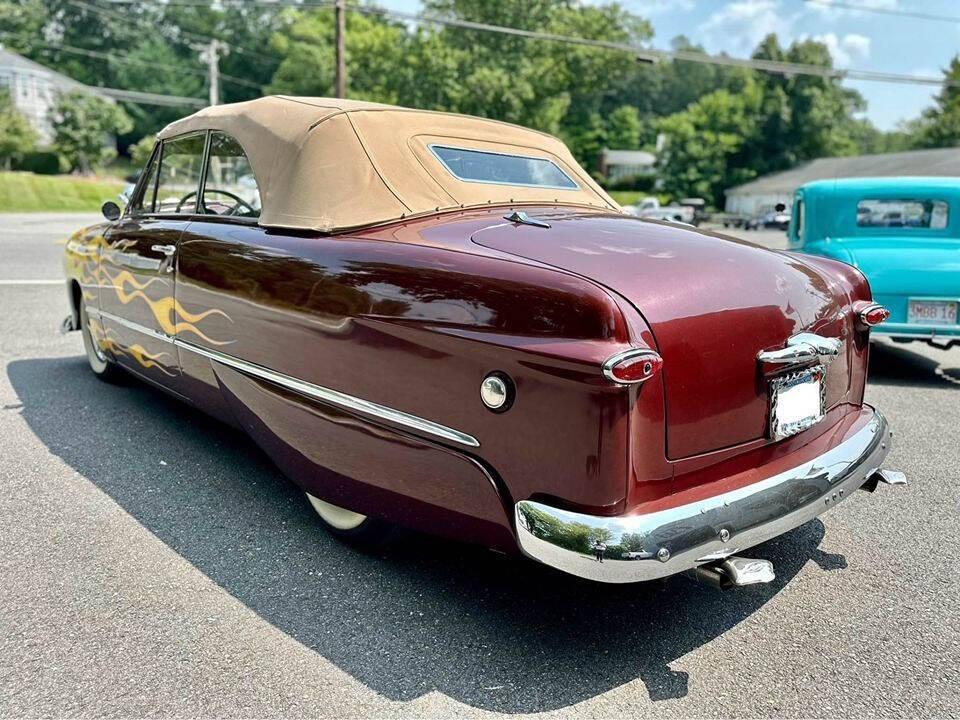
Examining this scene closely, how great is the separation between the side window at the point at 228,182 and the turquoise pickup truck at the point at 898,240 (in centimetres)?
424

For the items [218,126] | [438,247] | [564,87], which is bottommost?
[438,247]

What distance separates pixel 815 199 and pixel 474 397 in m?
5.44

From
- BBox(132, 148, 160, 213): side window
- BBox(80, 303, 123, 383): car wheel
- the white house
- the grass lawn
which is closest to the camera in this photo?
BBox(132, 148, 160, 213): side window

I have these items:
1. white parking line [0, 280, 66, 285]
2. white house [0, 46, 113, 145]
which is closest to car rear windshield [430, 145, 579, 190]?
white parking line [0, 280, 66, 285]

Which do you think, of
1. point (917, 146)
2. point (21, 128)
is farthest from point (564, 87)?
point (917, 146)

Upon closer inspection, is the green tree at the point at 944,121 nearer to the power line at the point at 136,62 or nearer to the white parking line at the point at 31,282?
the power line at the point at 136,62

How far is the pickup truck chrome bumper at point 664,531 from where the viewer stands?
1.99 metres

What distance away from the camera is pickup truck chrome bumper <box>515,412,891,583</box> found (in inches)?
78.4

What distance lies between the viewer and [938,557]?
2982mm

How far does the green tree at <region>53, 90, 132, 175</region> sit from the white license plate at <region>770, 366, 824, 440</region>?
4767 centimetres

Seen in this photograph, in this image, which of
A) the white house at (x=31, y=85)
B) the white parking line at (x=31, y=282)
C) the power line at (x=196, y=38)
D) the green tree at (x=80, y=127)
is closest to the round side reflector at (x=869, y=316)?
the white parking line at (x=31, y=282)

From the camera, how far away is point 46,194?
31.4 m

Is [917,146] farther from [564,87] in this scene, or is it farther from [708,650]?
[708,650]

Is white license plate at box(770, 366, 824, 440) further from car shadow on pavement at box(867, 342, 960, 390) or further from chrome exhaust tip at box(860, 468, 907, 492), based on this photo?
car shadow on pavement at box(867, 342, 960, 390)
